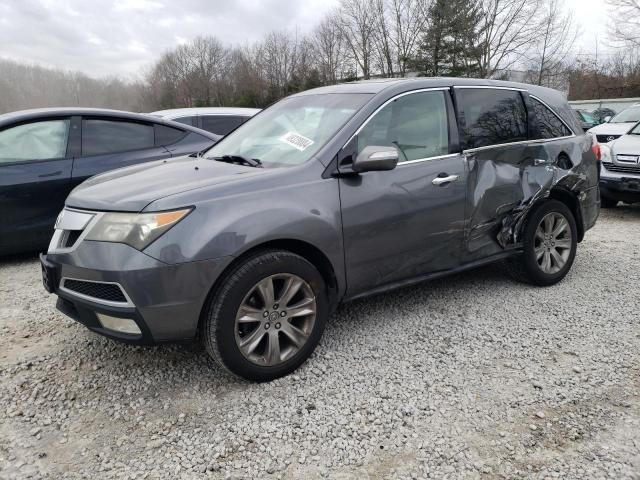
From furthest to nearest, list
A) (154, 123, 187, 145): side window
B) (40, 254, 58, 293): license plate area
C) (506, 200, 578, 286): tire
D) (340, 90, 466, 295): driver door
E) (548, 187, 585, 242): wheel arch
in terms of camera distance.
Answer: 1. (154, 123, 187, 145): side window
2. (548, 187, 585, 242): wheel arch
3. (506, 200, 578, 286): tire
4. (340, 90, 466, 295): driver door
5. (40, 254, 58, 293): license plate area

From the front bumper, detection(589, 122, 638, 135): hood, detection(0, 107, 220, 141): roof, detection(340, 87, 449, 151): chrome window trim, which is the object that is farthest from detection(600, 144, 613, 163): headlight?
the front bumper

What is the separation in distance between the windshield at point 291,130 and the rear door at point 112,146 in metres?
1.91

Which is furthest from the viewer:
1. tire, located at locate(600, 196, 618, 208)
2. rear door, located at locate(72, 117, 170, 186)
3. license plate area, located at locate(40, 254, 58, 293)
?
tire, located at locate(600, 196, 618, 208)

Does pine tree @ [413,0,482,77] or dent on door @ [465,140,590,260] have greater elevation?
pine tree @ [413,0,482,77]

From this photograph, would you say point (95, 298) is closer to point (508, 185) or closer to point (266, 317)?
point (266, 317)

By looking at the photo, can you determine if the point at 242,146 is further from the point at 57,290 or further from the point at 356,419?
the point at 356,419

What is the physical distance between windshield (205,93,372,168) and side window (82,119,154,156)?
2019 mm

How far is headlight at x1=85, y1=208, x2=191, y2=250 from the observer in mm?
2406

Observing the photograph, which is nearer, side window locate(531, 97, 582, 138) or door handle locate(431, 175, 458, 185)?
door handle locate(431, 175, 458, 185)

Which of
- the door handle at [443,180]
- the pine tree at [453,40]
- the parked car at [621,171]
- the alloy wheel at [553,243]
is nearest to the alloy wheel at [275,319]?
the door handle at [443,180]

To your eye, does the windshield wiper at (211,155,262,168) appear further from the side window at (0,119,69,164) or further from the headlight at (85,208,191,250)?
the side window at (0,119,69,164)

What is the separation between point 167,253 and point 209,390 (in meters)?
0.86

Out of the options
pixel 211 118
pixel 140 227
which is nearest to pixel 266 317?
pixel 140 227

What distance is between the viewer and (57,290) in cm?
269
